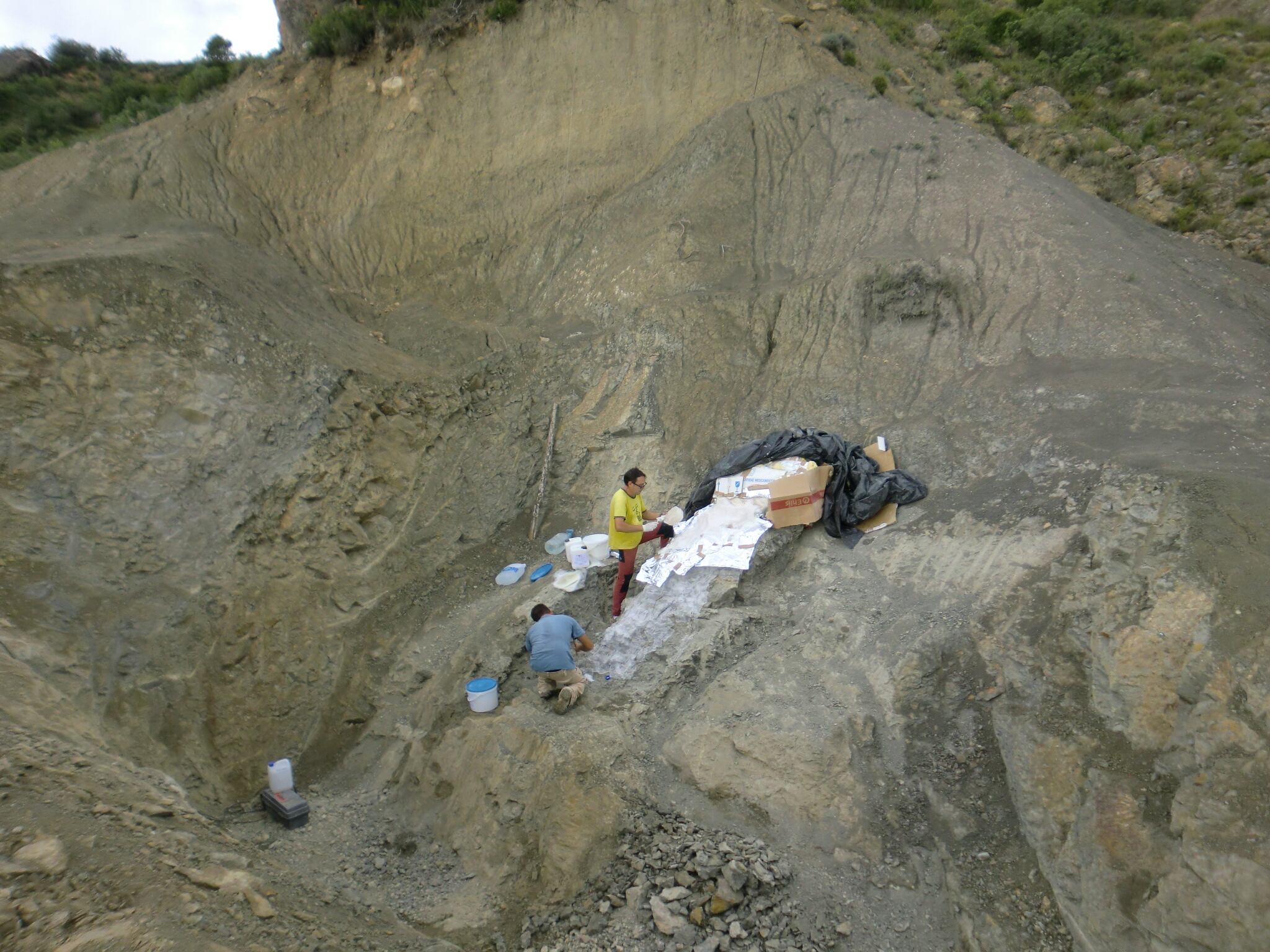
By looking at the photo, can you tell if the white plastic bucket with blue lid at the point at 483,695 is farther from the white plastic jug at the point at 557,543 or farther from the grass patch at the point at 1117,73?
the grass patch at the point at 1117,73

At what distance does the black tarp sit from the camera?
256 inches

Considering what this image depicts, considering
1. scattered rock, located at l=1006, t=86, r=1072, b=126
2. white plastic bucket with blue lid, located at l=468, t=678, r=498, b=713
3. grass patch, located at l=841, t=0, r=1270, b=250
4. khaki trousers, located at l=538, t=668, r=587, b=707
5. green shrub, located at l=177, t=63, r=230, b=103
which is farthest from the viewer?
green shrub, located at l=177, t=63, r=230, b=103

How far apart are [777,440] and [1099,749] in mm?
3741

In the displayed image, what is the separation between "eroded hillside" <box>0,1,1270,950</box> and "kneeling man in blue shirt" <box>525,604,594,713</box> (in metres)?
0.18

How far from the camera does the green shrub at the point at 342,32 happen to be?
468 inches

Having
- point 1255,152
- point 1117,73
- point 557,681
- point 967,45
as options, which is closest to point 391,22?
point 967,45

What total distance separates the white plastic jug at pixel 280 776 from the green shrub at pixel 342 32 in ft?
35.2

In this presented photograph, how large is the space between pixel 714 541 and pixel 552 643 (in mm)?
1734

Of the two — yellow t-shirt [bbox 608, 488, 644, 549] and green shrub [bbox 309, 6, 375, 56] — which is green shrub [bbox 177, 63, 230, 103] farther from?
yellow t-shirt [bbox 608, 488, 644, 549]

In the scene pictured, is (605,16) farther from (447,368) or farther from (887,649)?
(887,649)

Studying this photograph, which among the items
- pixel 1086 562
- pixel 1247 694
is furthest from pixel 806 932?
pixel 1086 562

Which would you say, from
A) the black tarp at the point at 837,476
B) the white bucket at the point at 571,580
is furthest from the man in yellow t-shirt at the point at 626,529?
the black tarp at the point at 837,476

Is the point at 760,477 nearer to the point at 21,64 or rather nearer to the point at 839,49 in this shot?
the point at 839,49

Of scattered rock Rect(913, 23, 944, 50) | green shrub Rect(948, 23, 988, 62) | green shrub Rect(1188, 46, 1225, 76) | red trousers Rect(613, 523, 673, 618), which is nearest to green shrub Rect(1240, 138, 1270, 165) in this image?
green shrub Rect(1188, 46, 1225, 76)
